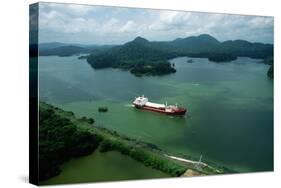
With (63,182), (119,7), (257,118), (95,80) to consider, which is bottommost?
(63,182)

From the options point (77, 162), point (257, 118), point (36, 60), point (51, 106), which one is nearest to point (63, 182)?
point (77, 162)

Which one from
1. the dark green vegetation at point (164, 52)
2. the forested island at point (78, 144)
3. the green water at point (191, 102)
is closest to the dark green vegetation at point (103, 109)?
the green water at point (191, 102)

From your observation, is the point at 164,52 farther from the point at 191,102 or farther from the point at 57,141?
the point at 57,141

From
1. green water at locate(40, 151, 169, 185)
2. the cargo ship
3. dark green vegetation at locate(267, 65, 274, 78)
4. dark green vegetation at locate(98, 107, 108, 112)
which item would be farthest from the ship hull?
dark green vegetation at locate(267, 65, 274, 78)

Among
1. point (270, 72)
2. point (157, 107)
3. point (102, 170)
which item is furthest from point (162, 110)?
point (270, 72)

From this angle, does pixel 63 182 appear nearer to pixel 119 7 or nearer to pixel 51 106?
pixel 51 106

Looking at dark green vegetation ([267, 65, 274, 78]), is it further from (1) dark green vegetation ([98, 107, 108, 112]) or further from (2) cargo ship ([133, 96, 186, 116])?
(1) dark green vegetation ([98, 107, 108, 112])
